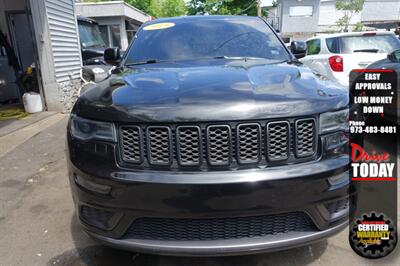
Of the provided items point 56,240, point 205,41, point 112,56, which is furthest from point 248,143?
point 112,56

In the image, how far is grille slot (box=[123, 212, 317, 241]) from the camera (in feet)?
6.49

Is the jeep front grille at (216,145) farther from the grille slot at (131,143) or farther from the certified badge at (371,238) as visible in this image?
the certified badge at (371,238)

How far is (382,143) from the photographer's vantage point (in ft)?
16.1

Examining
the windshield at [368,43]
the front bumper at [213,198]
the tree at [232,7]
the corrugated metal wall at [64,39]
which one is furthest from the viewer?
the tree at [232,7]

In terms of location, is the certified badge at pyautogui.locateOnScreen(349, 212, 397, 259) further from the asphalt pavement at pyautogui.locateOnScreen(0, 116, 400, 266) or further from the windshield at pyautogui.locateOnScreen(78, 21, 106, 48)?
the windshield at pyautogui.locateOnScreen(78, 21, 106, 48)

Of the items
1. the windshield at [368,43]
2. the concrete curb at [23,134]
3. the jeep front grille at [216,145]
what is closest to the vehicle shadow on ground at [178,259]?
the jeep front grille at [216,145]

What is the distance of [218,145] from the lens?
1.92 metres

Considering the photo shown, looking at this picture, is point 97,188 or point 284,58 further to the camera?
point 284,58

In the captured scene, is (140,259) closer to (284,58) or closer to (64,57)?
(284,58)

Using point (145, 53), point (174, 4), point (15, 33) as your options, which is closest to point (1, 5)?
point (15, 33)

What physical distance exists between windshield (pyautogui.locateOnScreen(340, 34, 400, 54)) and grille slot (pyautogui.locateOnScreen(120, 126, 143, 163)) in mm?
5841

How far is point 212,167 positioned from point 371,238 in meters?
1.41

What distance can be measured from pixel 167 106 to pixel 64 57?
750 cm

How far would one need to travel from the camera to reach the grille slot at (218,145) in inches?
75.4
